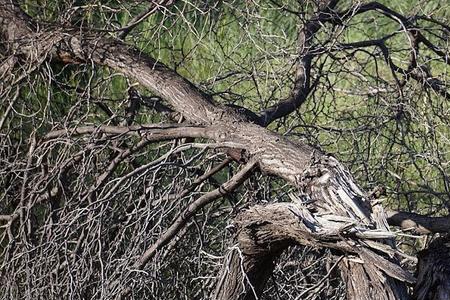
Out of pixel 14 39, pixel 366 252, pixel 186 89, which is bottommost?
pixel 14 39

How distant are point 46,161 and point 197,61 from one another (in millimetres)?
1322

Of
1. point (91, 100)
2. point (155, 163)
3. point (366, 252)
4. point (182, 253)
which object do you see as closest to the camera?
point (366, 252)

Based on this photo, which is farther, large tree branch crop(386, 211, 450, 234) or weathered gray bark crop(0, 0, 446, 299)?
large tree branch crop(386, 211, 450, 234)

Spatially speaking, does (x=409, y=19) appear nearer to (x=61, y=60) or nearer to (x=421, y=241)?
(x=421, y=241)

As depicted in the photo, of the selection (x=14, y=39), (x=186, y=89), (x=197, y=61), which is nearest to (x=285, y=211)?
(x=186, y=89)

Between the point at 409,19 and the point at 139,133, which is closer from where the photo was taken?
the point at 139,133

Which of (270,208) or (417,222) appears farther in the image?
(417,222)

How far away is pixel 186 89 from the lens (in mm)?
3707

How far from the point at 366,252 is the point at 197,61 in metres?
2.65

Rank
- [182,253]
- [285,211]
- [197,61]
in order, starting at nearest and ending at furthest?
[285,211], [182,253], [197,61]

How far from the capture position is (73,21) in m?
4.35

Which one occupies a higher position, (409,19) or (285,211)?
(409,19)

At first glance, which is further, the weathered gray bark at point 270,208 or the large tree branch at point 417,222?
the large tree branch at point 417,222

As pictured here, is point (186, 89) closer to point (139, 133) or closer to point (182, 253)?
point (139, 133)
